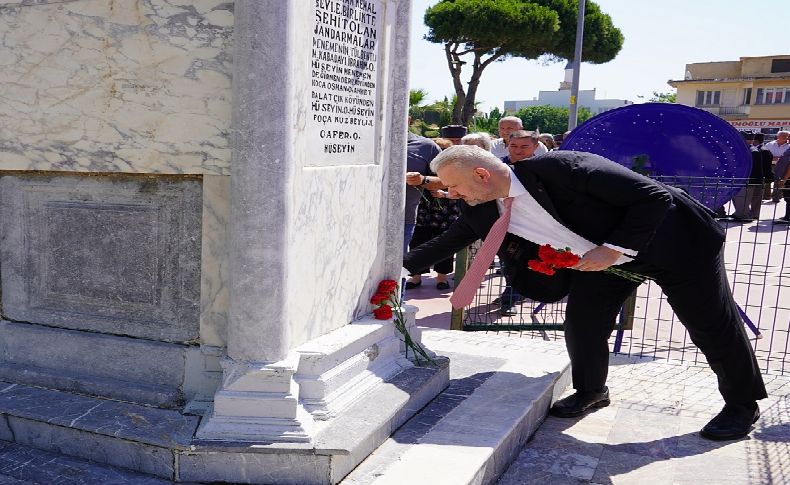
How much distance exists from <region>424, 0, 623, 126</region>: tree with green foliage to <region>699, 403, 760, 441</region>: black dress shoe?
27654mm

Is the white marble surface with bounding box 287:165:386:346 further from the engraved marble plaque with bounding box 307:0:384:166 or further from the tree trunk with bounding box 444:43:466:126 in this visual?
the tree trunk with bounding box 444:43:466:126

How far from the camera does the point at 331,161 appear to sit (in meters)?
3.42

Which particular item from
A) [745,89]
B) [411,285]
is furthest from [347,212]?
[745,89]

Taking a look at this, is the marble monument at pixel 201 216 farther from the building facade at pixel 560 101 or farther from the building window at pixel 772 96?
the building facade at pixel 560 101

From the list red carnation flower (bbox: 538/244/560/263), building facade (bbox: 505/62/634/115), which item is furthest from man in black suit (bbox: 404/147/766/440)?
building facade (bbox: 505/62/634/115)

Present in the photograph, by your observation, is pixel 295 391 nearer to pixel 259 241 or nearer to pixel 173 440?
pixel 173 440

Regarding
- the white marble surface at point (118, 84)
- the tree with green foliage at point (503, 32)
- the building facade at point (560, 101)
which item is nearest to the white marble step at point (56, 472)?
the white marble surface at point (118, 84)

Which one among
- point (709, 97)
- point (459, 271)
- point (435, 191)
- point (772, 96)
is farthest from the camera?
point (709, 97)

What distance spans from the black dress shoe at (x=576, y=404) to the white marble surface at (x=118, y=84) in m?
2.30

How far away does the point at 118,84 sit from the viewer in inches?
124

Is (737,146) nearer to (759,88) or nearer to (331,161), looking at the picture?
(331,161)

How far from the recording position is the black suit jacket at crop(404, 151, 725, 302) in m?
3.44

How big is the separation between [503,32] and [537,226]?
28559 millimetres

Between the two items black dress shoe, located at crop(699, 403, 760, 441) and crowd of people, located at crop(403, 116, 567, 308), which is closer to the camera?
black dress shoe, located at crop(699, 403, 760, 441)
